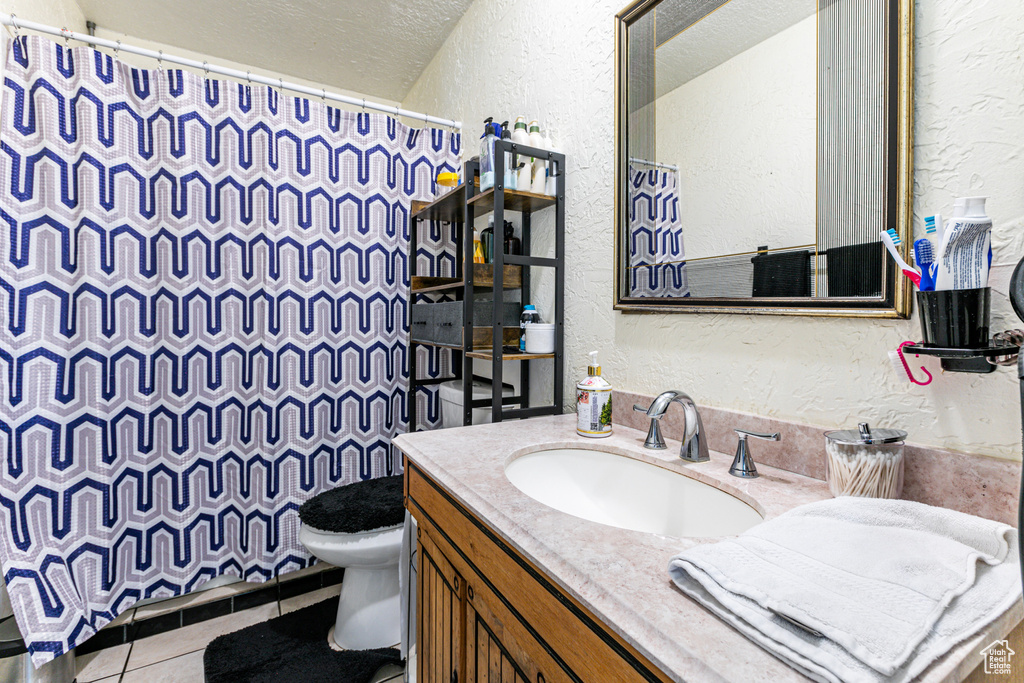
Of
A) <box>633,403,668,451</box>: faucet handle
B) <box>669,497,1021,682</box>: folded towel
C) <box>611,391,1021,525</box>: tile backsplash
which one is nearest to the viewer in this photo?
<box>669,497,1021,682</box>: folded towel

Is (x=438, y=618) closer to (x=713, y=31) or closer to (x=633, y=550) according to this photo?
(x=633, y=550)

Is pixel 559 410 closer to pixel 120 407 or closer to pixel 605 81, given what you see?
pixel 605 81

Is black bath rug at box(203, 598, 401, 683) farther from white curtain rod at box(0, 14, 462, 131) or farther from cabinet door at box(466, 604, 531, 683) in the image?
white curtain rod at box(0, 14, 462, 131)

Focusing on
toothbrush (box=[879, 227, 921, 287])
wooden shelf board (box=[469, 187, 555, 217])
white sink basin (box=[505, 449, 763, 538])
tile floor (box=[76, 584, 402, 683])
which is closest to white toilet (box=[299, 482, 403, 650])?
tile floor (box=[76, 584, 402, 683])

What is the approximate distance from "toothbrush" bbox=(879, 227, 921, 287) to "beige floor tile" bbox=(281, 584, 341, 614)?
2071 mm

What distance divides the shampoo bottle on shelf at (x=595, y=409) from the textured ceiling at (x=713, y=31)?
68 centimetres

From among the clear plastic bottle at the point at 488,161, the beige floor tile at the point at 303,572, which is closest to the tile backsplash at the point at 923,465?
the clear plastic bottle at the point at 488,161

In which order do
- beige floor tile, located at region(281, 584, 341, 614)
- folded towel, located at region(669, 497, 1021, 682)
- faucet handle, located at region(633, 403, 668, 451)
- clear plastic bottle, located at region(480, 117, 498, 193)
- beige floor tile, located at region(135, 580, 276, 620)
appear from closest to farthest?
1. folded towel, located at region(669, 497, 1021, 682)
2. faucet handle, located at region(633, 403, 668, 451)
3. clear plastic bottle, located at region(480, 117, 498, 193)
4. beige floor tile, located at region(135, 580, 276, 620)
5. beige floor tile, located at region(281, 584, 341, 614)

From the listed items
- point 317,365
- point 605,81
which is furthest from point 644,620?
point 317,365

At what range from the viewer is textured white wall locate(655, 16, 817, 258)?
0.82 metres

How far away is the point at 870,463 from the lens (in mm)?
646

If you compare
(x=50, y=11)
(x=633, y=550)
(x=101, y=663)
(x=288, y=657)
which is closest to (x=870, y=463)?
(x=633, y=550)

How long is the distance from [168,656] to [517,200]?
1.85 metres

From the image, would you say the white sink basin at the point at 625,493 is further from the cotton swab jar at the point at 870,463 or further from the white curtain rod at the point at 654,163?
the white curtain rod at the point at 654,163
